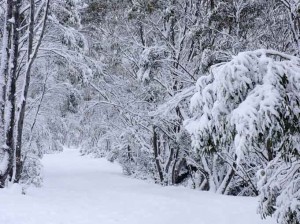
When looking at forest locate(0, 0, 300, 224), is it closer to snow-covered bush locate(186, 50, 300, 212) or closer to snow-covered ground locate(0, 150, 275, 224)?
snow-covered bush locate(186, 50, 300, 212)

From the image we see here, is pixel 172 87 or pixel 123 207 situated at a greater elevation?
pixel 172 87

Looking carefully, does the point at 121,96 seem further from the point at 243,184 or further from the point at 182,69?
the point at 243,184

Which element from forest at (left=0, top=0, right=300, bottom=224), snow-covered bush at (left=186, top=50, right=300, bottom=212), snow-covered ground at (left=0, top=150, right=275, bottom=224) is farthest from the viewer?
snow-covered ground at (left=0, top=150, right=275, bottom=224)

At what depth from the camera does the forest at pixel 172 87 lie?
4.59 metres

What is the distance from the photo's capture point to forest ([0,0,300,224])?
4590 millimetres

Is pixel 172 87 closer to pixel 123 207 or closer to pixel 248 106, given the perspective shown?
pixel 123 207

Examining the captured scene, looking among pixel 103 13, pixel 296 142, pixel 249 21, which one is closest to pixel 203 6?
pixel 249 21

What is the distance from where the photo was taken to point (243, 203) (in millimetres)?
9828

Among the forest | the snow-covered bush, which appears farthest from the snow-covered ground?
the snow-covered bush

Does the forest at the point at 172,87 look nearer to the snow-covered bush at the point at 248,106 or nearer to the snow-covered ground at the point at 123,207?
the snow-covered bush at the point at 248,106

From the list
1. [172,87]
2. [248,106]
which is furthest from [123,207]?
[248,106]

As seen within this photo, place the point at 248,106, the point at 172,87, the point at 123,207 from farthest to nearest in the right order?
the point at 172,87 → the point at 123,207 → the point at 248,106

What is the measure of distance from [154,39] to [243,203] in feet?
22.9

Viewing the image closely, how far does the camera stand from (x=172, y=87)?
12914 millimetres
